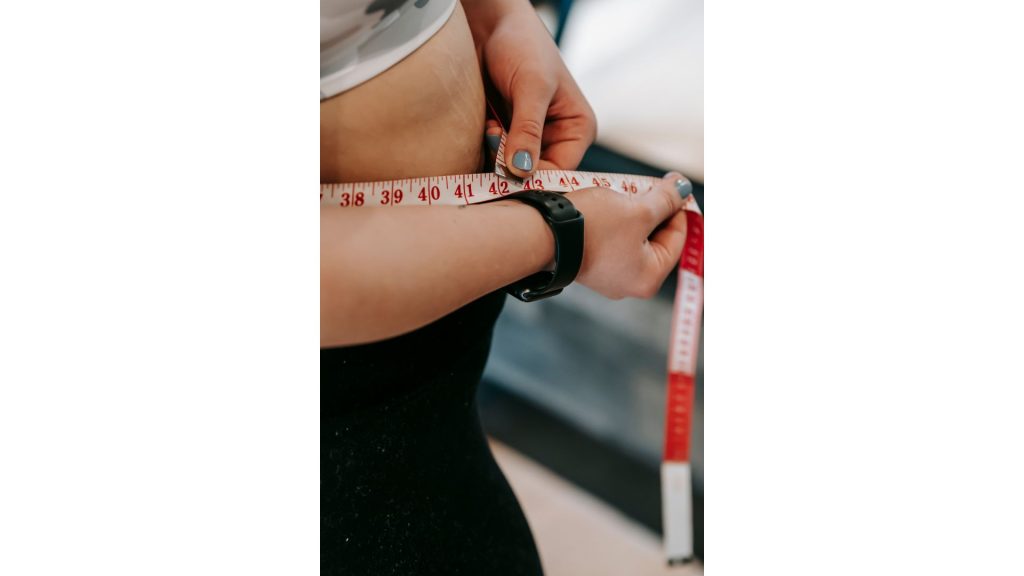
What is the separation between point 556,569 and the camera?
1177mm

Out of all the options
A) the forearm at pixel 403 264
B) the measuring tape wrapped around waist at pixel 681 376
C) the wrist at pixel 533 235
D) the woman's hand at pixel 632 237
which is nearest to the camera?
the forearm at pixel 403 264

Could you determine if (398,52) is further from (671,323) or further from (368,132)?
(671,323)

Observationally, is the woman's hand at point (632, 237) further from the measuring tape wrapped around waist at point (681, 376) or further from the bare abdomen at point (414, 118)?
the bare abdomen at point (414, 118)

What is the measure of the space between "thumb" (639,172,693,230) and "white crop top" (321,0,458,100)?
481mm

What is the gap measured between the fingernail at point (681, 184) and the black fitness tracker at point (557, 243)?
326 millimetres

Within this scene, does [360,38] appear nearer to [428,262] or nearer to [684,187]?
[428,262]

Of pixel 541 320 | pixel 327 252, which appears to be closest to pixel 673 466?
pixel 541 320

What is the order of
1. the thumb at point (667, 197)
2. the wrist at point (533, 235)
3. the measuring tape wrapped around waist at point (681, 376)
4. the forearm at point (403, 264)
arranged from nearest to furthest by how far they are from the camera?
the forearm at point (403, 264) → the wrist at point (533, 235) → the thumb at point (667, 197) → the measuring tape wrapped around waist at point (681, 376)

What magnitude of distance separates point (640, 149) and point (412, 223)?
1.79 ft

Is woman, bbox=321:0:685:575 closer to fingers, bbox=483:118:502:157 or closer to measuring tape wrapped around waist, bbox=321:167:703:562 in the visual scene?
fingers, bbox=483:118:502:157

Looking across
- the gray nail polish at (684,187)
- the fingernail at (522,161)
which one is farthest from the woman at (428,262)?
the gray nail polish at (684,187)

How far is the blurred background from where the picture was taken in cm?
116

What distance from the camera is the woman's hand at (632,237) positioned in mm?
1001

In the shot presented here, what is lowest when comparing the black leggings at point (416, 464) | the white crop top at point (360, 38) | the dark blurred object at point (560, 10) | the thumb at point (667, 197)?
the black leggings at point (416, 464)
